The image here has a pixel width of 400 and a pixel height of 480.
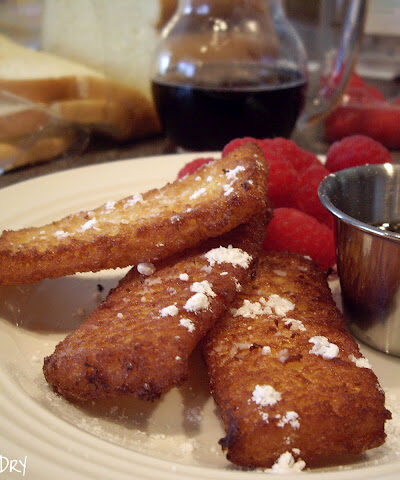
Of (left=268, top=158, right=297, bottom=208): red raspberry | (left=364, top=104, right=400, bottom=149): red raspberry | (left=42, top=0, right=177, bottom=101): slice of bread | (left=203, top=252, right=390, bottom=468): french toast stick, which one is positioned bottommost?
(left=364, top=104, right=400, bottom=149): red raspberry

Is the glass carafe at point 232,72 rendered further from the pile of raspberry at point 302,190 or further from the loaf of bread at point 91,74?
the pile of raspberry at point 302,190

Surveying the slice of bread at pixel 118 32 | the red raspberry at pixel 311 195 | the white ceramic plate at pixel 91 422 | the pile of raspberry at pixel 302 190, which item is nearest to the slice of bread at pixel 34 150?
the slice of bread at pixel 118 32

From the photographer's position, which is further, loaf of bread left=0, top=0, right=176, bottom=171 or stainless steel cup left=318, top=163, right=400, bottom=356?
loaf of bread left=0, top=0, right=176, bottom=171

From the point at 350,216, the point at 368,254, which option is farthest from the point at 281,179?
the point at 368,254

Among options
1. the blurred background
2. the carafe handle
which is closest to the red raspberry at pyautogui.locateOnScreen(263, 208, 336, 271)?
the carafe handle

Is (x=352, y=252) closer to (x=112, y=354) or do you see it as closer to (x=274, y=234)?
(x=274, y=234)

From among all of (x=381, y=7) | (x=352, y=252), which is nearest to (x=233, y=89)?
(x=352, y=252)

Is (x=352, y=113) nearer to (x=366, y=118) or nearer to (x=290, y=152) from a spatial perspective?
(x=366, y=118)

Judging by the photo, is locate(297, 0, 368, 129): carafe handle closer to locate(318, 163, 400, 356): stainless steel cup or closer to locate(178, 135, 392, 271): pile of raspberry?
locate(178, 135, 392, 271): pile of raspberry
